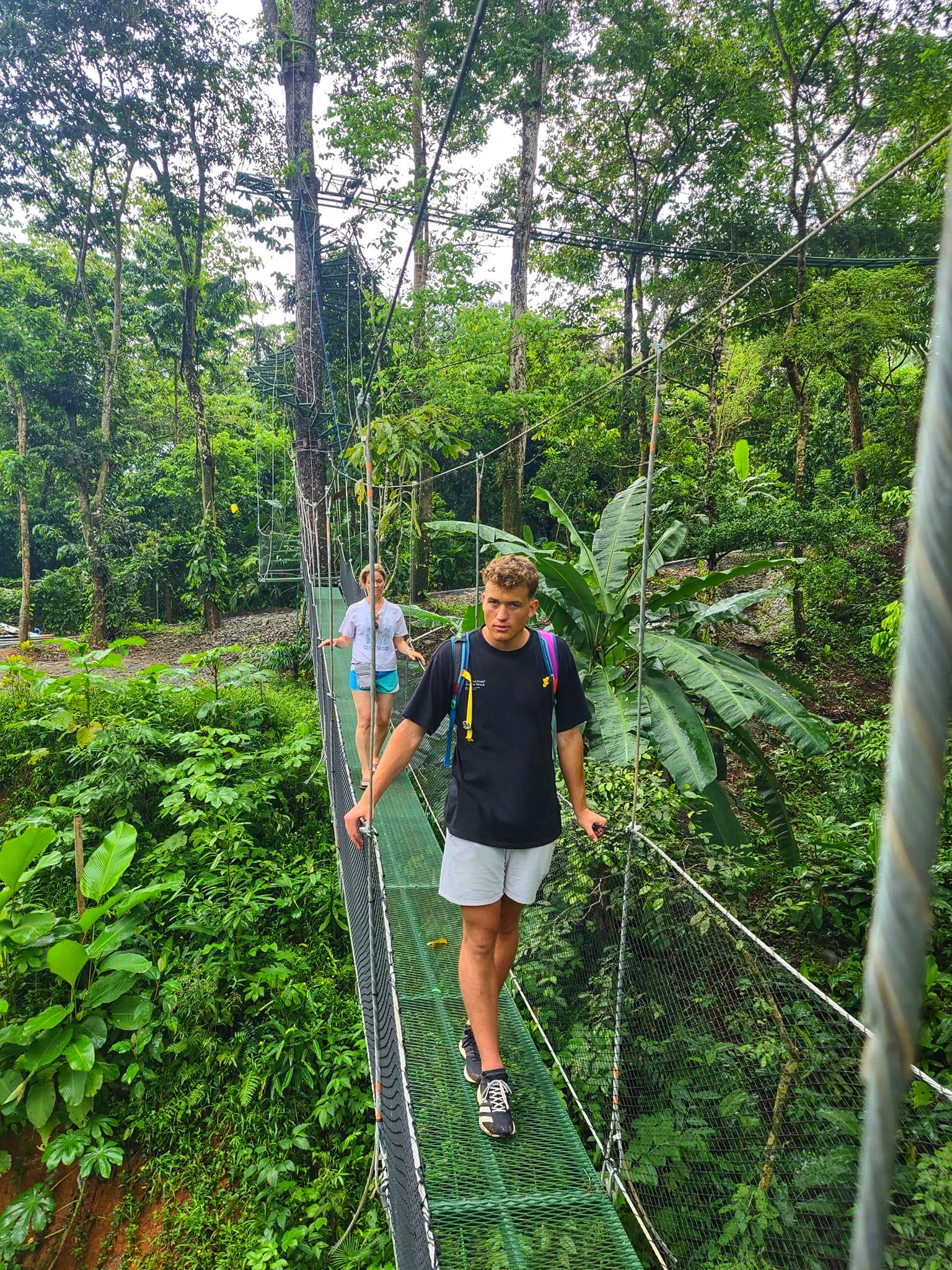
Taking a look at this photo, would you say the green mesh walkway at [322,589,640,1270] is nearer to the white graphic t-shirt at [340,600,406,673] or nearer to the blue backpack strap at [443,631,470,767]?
the blue backpack strap at [443,631,470,767]

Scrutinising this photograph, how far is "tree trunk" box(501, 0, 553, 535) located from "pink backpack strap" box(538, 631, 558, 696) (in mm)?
5509

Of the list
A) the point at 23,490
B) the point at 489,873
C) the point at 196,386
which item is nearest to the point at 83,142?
the point at 196,386

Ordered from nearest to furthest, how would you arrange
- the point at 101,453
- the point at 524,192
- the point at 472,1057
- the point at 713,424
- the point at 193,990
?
the point at 472,1057 < the point at 193,990 < the point at 713,424 < the point at 524,192 < the point at 101,453

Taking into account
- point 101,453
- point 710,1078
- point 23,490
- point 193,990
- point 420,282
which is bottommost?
point 193,990

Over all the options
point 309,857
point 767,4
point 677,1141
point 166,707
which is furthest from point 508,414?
point 677,1141

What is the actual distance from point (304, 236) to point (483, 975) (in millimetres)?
5717

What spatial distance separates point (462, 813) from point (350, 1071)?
1.74m

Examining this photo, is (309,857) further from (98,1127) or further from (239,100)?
(239,100)

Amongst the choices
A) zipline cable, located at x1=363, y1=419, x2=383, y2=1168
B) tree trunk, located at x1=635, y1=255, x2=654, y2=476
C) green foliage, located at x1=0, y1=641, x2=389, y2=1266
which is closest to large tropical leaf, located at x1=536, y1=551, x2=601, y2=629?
zipline cable, located at x1=363, y1=419, x2=383, y2=1168

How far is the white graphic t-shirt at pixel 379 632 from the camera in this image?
271cm

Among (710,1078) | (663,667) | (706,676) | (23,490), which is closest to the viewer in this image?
(710,1078)

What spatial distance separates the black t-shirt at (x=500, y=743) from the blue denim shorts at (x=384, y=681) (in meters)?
1.40

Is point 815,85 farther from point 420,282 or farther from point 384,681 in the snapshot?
point 384,681

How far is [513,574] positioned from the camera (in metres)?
1.30
